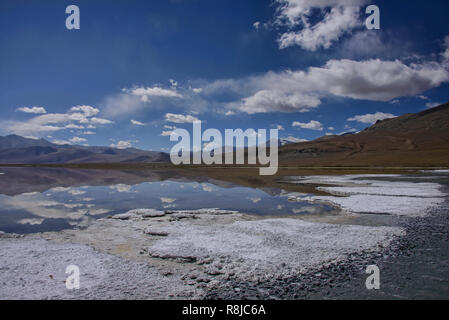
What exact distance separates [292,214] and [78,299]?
10.7m

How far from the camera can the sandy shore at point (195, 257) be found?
5.96m

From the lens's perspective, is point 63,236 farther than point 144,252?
Yes

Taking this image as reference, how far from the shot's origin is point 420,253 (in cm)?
790

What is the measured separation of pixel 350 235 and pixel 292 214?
4.36 meters

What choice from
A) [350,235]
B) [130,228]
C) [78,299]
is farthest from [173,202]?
[78,299]

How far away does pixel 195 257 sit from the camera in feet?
26.0

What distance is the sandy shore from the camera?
596cm

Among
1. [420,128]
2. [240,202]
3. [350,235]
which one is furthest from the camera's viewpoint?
[420,128]

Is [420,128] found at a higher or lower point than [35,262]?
higher

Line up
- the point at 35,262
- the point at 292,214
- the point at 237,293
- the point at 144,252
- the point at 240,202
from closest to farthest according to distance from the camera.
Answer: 1. the point at 237,293
2. the point at 35,262
3. the point at 144,252
4. the point at 292,214
5. the point at 240,202

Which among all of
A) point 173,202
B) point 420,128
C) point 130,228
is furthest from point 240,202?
point 420,128
